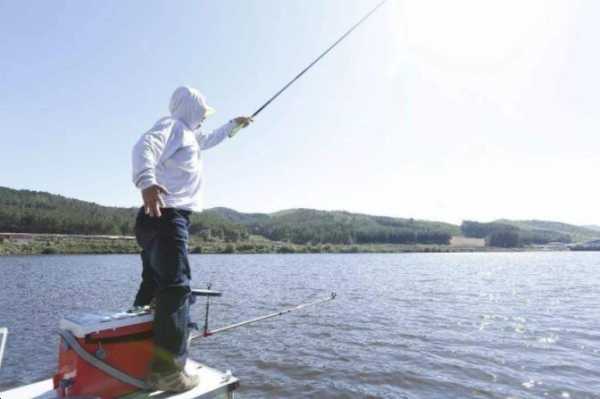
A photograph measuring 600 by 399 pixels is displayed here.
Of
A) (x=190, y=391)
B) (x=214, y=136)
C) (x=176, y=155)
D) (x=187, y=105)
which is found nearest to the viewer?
(x=190, y=391)

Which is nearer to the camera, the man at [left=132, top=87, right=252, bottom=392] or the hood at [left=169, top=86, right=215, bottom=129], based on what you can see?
the man at [left=132, top=87, right=252, bottom=392]

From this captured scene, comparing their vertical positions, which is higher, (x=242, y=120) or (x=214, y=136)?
(x=242, y=120)

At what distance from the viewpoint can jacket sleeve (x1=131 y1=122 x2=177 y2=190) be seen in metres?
3.55

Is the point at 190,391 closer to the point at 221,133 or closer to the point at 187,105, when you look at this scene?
the point at 187,105

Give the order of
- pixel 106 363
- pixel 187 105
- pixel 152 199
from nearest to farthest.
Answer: pixel 152 199, pixel 106 363, pixel 187 105

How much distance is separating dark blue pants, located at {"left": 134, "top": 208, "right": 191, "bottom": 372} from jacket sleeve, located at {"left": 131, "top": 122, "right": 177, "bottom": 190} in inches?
21.0

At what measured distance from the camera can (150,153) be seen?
12.1ft

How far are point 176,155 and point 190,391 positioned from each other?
7.70 feet

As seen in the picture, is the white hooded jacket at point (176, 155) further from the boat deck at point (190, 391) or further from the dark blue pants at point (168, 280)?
the boat deck at point (190, 391)

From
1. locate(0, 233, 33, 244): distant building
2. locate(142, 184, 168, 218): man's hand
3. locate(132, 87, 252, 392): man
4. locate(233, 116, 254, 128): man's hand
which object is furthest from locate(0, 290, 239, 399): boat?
locate(0, 233, 33, 244): distant building

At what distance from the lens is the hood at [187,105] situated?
4.50 m

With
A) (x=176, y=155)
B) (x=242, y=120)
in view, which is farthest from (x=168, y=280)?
(x=242, y=120)

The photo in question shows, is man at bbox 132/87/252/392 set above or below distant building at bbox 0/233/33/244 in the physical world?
below

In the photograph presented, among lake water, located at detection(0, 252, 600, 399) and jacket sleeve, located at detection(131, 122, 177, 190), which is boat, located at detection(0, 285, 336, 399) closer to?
jacket sleeve, located at detection(131, 122, 177, 190)
